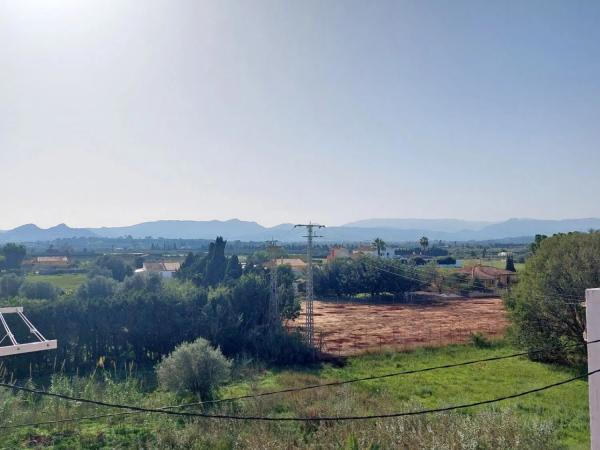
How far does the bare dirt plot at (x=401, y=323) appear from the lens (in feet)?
86.3

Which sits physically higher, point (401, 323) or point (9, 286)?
point (9, 286)

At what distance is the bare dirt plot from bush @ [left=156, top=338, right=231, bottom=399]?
9.22m

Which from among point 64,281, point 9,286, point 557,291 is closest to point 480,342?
point 557,291

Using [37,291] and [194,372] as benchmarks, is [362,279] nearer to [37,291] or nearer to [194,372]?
[37,291]

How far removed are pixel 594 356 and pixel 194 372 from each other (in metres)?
13.3

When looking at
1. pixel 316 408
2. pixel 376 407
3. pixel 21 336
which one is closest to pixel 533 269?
pixel 376 407

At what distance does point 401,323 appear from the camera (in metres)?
34.3

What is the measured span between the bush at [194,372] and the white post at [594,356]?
13.1 m

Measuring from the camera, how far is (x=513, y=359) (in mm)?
21672

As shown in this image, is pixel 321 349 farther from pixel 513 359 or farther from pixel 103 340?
pixel 103 340

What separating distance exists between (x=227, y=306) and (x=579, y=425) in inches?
670

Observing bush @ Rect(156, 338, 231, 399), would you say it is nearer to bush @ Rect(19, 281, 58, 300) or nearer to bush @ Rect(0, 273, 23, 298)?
bush @ Rect(19, 281, 58, 300)

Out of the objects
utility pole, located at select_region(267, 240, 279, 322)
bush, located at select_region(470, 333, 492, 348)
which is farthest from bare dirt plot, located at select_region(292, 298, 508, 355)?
utility pole, located at select_region(267, 240, 279, 322)

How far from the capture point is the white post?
4.45m
